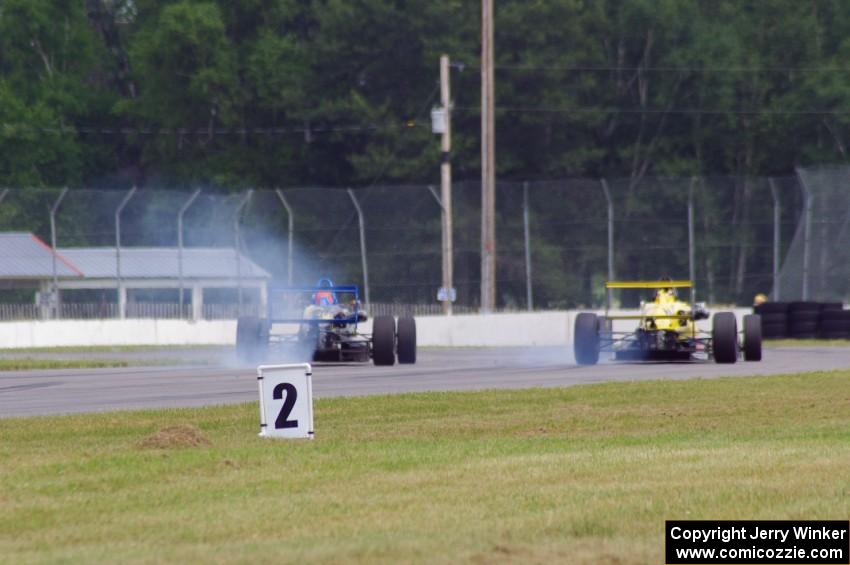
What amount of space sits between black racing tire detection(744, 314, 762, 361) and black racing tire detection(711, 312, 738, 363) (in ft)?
1.48

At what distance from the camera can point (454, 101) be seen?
61094 mm

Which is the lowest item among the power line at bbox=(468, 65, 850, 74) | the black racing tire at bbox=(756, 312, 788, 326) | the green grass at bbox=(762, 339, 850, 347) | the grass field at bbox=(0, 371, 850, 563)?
the grass field at bbox=(0, 371, 850, 563)

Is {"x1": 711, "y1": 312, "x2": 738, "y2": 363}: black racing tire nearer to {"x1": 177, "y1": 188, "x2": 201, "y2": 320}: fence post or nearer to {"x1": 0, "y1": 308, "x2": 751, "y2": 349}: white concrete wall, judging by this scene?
{"x1": 0, "y1": 308, "x2": 751, "y2": 349}: white concrete wall

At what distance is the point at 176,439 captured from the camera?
13227 mm

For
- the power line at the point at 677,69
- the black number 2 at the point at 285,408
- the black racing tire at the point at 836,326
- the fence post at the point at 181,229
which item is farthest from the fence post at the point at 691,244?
the black number 2 at the point at 285,408

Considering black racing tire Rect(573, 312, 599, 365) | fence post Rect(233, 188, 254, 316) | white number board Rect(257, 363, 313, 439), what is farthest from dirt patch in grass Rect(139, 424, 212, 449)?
fence post Rect(233, 188, 254, 316)

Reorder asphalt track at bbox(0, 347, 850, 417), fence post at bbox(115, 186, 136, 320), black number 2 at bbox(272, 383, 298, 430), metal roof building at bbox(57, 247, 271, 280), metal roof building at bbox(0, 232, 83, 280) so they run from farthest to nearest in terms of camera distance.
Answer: metal roof building at bbox(57, 247, 271, 280)
metal roof building at bbox(0, 232, 83, 280)
fence post at bbox(115, 186, 136, 320)
asphalt track at bbox(0, 347, 850, 417)
black number 2 at bbox(272, 383, 298, 430)

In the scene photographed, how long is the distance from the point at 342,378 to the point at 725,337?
649 centimetres

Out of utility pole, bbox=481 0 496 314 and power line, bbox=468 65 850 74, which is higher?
power line, bbox=468 65 850 74

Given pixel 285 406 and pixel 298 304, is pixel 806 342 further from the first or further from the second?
pixel 285 406

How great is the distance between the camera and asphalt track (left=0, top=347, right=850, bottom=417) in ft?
63.2

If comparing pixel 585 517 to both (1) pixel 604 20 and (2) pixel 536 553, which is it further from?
(1) pixel 604 20

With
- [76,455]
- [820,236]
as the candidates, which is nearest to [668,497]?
[76,455]

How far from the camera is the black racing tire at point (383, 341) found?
26172 mm
